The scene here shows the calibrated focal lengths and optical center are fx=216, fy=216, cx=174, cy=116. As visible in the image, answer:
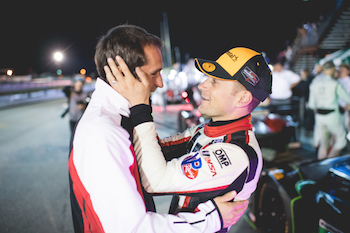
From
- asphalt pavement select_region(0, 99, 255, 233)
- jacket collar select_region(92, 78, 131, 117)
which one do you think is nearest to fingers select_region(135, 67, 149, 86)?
jacket collar select_region(92, 78, 131, 117)

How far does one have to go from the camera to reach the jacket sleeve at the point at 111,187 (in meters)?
0.98

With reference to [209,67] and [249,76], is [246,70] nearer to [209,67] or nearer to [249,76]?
[249,76]

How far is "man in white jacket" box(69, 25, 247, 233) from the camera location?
0.98 m

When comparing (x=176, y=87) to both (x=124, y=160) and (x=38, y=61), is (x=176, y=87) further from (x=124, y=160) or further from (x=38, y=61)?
(x=124, y=160)

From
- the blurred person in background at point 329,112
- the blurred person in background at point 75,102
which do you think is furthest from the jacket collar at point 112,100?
the blurred person in background at point 75,102

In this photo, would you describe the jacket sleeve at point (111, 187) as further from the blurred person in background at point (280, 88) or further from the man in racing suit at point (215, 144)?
the blurred person in background at point (280, 88)

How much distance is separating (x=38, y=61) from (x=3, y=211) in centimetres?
294

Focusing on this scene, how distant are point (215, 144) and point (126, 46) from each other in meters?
0.78

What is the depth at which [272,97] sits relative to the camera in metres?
7.74

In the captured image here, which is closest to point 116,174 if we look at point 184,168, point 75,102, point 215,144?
point 184,168

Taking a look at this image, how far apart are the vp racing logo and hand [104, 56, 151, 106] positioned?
0.41 metres

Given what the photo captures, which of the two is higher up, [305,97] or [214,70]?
[214,70]

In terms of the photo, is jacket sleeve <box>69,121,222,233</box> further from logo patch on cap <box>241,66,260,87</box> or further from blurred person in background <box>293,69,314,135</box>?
blurred person in background <box>293,69,314,135</box>

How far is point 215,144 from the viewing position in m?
1.33
